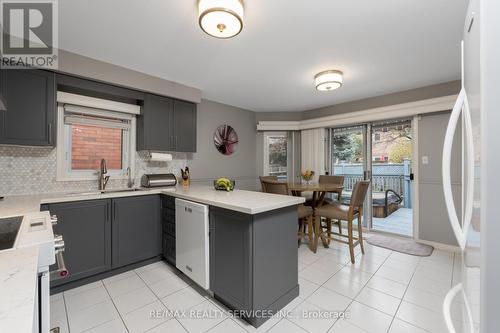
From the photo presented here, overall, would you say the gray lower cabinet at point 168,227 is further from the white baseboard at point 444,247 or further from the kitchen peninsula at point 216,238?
the white baseboard at point 444,247

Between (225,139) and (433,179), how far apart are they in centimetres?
338

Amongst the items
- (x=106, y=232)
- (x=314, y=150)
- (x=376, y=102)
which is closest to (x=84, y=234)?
(x=106, y=232)

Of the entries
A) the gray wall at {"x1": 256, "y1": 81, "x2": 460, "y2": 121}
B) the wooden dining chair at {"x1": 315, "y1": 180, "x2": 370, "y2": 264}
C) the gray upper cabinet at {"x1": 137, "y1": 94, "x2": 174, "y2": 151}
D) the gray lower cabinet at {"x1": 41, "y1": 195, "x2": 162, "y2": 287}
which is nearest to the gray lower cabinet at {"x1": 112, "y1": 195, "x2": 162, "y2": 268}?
the gray lower cabinet at {"x1": 41, "y1": 195, "x2": 162, "y2": 287}

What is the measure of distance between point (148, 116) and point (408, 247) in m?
4.08

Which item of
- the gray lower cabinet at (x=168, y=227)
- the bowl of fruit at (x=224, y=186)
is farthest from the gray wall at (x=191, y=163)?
the bowl of fruit at (x=224, y=186)

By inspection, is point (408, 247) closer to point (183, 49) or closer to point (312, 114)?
point (312, 114)

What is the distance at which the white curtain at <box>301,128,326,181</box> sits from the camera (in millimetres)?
4293

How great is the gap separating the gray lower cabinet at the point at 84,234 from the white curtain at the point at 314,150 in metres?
3.52

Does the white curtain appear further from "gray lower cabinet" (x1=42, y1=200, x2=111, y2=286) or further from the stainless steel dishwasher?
"gray lower cabinet" (x1=42, y1=200, x2=111, y2=286)

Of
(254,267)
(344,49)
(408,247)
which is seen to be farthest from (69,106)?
(408,247)

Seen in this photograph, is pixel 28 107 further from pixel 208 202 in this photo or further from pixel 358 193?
pixel 358 193

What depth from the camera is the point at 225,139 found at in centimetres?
407

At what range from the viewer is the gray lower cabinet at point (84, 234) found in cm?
200

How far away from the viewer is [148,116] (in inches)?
112
